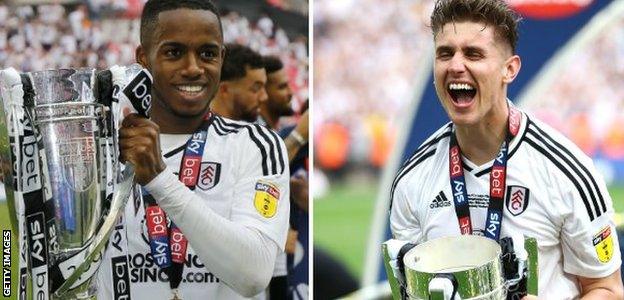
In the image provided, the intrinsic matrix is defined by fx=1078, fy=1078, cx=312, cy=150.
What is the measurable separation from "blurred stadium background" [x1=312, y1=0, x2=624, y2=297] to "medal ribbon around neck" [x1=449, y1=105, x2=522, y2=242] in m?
0.48

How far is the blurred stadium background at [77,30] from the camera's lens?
3934 mm

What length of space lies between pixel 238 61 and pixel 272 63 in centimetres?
13

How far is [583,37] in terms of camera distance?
4.09 meters

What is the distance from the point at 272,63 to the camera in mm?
4098

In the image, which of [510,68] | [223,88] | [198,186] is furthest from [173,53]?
[510,68]

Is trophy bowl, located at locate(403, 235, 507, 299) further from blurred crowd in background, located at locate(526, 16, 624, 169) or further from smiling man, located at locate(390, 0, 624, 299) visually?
blurred crowd in background, located at locate(526, 16, 624, 169)

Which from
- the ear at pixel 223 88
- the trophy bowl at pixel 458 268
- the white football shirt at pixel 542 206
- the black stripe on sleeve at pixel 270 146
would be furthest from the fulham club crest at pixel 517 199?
the ear at pixel 223 88

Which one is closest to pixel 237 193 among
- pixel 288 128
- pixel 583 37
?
pixel 288 128

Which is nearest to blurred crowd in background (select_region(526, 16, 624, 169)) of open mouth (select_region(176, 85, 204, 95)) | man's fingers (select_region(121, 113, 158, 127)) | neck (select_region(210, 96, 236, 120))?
neck (select_region(210, 96, 236, 120))

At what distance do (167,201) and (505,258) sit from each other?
1.11 metres

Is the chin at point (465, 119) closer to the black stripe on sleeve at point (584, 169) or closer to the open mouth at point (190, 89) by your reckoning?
the black stripe on sleeve at point (584, 169)

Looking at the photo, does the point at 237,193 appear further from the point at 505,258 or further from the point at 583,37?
the point at 583,37

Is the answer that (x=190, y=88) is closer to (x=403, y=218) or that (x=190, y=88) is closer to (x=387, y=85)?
(x=387, y=85)

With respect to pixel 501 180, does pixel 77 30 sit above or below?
above
